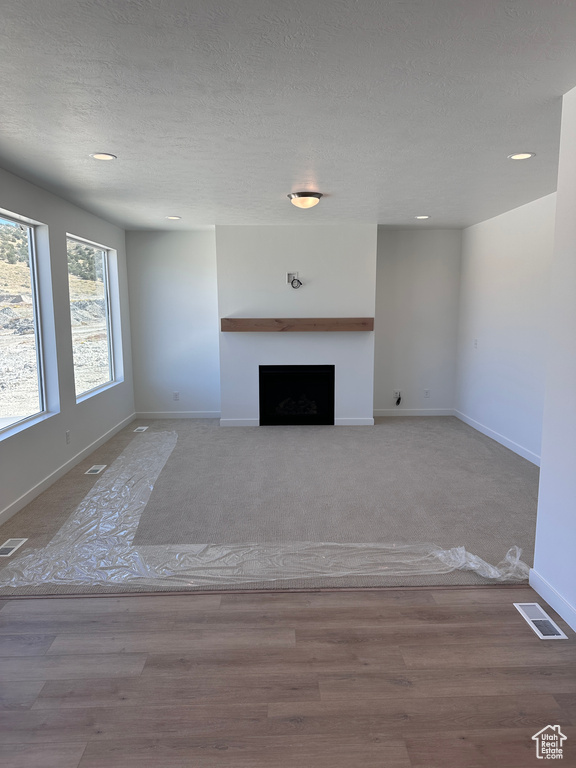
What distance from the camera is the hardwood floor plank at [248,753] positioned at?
1490 mm

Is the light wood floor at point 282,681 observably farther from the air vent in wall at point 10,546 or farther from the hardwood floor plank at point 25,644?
the air vent in wall at point 10,546

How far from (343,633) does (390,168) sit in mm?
2736

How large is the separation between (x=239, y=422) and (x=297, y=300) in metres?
1.60

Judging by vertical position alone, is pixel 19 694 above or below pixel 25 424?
below

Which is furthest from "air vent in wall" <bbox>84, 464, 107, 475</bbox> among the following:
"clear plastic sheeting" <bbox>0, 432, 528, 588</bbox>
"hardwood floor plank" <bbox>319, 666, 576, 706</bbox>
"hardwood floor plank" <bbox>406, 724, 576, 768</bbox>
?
"hardwood floor plank" <bbox>406, 724, 576, 768</bbox>

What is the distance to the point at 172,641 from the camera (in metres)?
2.05

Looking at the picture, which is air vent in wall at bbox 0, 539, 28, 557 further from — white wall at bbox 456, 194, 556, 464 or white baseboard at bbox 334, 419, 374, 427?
white wall at bbox 456, 194, 556, 464

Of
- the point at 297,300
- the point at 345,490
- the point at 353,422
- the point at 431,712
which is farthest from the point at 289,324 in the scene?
the point at 431,712

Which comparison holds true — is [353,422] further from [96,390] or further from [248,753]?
[248,753]

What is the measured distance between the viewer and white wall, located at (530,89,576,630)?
6.82 ft

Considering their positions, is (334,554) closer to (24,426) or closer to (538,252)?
(24,426)

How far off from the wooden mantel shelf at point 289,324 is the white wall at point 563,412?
3.39 metres

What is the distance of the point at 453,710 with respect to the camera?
5.53 feet

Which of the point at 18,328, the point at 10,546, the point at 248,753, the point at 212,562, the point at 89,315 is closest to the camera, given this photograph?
the point at 248,753
